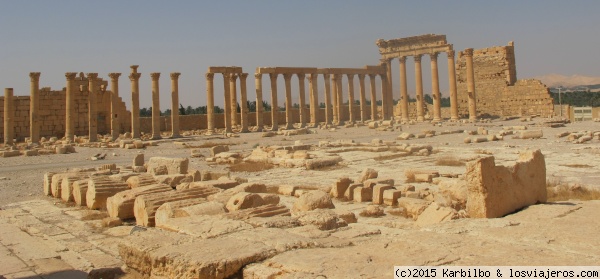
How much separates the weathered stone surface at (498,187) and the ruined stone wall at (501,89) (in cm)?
3826

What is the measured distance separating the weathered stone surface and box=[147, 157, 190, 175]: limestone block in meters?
9.96

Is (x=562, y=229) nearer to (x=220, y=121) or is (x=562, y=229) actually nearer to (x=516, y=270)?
(x=516, y=270)

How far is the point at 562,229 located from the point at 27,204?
37.2 ft

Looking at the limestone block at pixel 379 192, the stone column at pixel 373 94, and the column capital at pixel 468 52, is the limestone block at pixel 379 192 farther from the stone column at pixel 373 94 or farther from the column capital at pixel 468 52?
the stone column at pixel 373 94

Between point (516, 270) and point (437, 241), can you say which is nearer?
point (516, 270)

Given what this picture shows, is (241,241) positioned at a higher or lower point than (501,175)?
lower

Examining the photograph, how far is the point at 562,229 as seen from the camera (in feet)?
20.9

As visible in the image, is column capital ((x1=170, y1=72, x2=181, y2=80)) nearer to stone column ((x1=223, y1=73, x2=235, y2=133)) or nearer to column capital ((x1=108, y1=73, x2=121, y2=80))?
column capital ((x1=108, y1=73, x2=121, y2=80))

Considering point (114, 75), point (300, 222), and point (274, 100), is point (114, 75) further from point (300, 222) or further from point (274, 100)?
point (300, 222)

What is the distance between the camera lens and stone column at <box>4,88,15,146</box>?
34094mm

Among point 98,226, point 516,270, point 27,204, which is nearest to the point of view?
point 516,270

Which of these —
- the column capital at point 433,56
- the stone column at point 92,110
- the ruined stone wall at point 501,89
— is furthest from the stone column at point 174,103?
the ruined stone wall at point 501,89

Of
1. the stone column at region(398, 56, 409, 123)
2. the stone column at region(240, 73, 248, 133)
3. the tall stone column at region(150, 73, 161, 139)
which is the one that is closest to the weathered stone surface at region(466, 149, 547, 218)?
the tall stone column at region(150, 73, 161, 139)

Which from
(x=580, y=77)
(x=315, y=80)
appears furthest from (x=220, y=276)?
(x=580, y=77)
